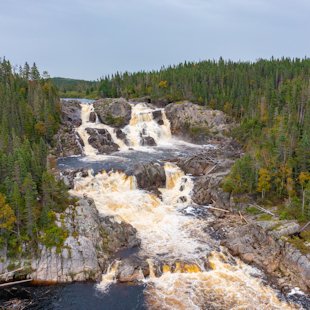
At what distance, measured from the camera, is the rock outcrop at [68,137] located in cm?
9131

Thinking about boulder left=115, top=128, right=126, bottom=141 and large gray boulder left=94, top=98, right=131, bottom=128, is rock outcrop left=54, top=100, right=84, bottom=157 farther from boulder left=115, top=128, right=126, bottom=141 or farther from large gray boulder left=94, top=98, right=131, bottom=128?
boulder left=115, top=128, right=126, bottom=141

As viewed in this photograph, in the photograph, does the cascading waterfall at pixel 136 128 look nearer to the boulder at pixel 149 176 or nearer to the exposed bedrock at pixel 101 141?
the exposed bedrock at pixel 101 141

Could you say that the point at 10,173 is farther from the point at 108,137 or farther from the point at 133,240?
the point at 108,137

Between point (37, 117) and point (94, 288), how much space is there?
223 feet

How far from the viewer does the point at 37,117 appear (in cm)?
9544

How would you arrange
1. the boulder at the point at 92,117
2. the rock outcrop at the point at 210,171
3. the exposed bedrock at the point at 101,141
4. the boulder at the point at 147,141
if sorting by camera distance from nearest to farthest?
the rock outcrop at the point at 210,171
the exposed bedrock at the point at 101,141
the boulder at the point at 147,141
the boulder at the point at 92,117

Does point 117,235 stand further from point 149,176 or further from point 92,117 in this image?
point 92,117

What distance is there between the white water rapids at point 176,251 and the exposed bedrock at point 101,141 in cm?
2428

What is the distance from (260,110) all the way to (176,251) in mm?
75306

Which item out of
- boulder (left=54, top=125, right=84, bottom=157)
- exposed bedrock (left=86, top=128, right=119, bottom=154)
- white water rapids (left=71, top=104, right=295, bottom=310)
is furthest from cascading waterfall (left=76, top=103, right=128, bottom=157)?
white water rapids (left=71, top=104, right=295, bottom=310)

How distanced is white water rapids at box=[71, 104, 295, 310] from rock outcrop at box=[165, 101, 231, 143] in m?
39.0

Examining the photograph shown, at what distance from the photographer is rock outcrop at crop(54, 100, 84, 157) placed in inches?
3595

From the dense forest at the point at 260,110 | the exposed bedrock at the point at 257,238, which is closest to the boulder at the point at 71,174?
the exposed bedrock at the point at 257,238

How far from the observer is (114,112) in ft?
376
